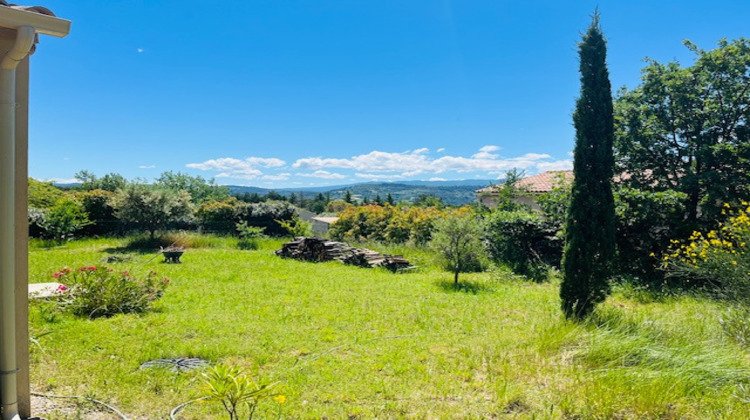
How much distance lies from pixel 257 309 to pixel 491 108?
15.0 m

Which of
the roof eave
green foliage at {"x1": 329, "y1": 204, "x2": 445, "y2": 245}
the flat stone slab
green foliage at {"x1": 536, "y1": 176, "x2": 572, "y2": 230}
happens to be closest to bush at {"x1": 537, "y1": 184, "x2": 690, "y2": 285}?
green foliage at {"x1": 536, "y1": 176, "x2": 572, "y2": 230}

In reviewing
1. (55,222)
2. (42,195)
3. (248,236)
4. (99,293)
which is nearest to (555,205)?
(99,293)

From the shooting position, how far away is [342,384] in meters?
3.59

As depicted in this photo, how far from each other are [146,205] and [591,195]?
15.7 m

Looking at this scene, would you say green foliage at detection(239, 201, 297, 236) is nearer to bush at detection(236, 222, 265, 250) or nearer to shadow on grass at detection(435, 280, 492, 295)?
bush at detection(236, 222, 265, 250)

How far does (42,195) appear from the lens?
19.4 metres

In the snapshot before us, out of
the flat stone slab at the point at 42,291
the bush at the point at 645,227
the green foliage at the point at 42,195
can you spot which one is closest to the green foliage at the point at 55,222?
the green foliage at the point at 42,195

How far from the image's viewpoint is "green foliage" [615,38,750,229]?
9875 mm

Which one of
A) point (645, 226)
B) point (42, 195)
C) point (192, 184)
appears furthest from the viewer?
point (192, 184)

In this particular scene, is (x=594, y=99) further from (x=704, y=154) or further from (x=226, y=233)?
(x=226, y=233)

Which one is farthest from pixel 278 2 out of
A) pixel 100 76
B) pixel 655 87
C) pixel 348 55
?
pixel 655 87

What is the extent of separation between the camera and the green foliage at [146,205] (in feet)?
49.4

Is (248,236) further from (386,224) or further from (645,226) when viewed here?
(645,226)

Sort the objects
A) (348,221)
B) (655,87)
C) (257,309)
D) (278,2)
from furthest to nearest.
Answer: (348,221), (655,87), (278,2), (257,309)
